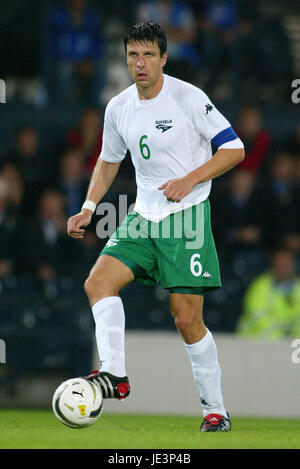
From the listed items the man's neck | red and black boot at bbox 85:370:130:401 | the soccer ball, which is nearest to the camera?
the soccer ball

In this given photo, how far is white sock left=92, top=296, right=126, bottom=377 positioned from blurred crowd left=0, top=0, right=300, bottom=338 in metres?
4.22

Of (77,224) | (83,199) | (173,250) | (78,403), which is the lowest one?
(78,403)

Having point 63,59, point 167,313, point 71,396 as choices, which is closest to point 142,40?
point 71,396

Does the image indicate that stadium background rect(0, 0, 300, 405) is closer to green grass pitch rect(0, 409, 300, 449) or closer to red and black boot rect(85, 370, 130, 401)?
green grass pitch rect(0, 409, 300, 449)

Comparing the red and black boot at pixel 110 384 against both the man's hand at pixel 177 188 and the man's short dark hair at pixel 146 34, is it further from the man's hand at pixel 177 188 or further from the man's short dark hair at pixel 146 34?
the man's short dark hair at pixel 146 34

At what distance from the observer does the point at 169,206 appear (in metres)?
5.55

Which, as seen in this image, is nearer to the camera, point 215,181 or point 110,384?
point 110,384

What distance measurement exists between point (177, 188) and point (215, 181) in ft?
19.6

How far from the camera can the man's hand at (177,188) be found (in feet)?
16.5

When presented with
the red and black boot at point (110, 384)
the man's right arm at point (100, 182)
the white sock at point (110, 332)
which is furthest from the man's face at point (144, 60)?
the red and black boot at point (110, 384)

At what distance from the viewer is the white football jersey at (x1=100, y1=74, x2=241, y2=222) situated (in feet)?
17.9

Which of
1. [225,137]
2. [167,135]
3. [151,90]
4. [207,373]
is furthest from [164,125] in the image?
[207,373]

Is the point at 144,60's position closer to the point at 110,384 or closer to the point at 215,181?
the point at 110,384

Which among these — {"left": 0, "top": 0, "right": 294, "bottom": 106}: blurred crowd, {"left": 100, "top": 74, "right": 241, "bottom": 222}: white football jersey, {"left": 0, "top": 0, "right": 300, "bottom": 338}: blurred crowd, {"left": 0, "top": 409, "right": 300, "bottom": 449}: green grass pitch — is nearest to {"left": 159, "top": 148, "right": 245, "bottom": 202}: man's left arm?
{"left": 100, "top": 74, "right": 241, "bottom": 222}: white football jersey
